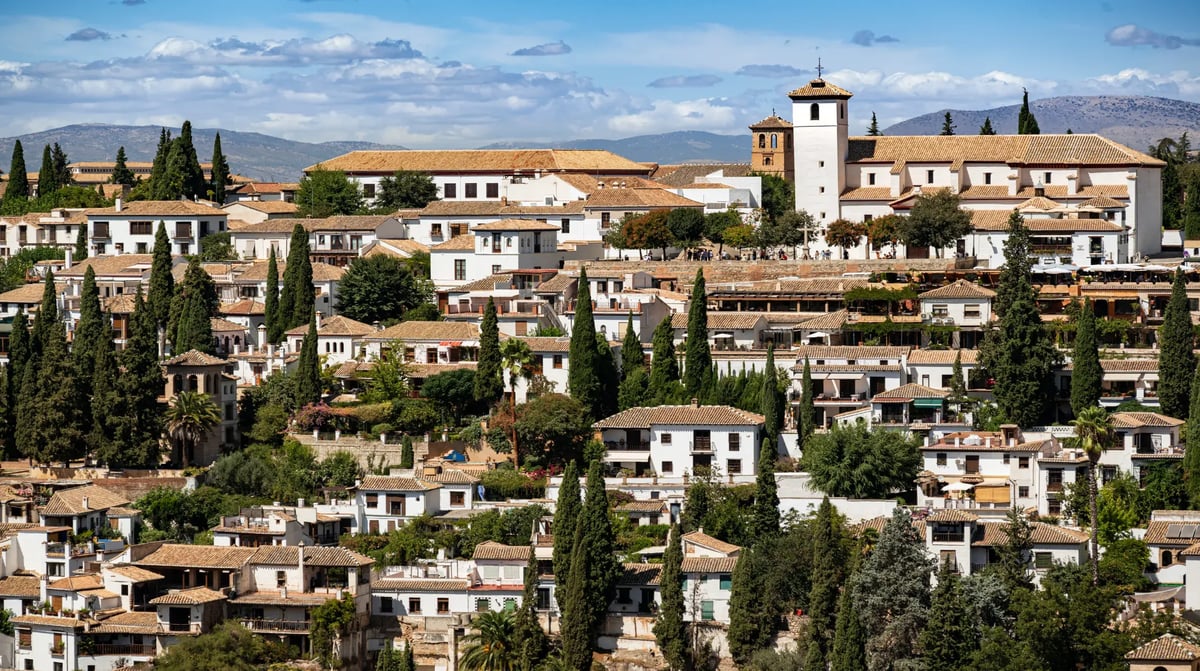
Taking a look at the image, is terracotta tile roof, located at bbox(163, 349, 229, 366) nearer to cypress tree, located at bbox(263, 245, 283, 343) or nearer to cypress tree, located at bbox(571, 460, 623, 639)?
cypress tree, located at bbox(263, 245, 283, 343)

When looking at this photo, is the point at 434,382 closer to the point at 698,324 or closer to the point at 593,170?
the point at 698,324

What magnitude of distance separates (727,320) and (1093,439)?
14.0 meters

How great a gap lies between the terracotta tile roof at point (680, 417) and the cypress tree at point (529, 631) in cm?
799

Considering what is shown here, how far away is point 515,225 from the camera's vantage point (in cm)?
6888

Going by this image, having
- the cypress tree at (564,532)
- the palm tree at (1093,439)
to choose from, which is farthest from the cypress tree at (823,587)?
the palm tree at (1093,439)

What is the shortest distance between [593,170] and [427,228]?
12.0 metres

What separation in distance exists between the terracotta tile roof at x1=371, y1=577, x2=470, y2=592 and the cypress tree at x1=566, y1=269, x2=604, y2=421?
8656 mm

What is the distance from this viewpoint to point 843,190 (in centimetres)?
7481

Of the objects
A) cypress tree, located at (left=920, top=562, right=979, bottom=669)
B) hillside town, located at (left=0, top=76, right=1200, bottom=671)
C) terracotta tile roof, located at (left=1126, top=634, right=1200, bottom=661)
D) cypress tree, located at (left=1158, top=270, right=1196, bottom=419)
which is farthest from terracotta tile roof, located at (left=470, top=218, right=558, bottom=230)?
terracotta tile roof, located at (left=1126, top=634, right=1200, bottom=661)

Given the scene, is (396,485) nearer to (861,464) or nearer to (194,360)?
(194,360)

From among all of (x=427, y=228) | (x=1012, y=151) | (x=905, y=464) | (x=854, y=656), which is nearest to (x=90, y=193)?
(x=427, y=228)

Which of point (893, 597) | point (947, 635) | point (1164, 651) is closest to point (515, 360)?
point (893, 597)

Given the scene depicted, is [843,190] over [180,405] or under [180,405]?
over

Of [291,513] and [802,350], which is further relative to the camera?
[802,350]
